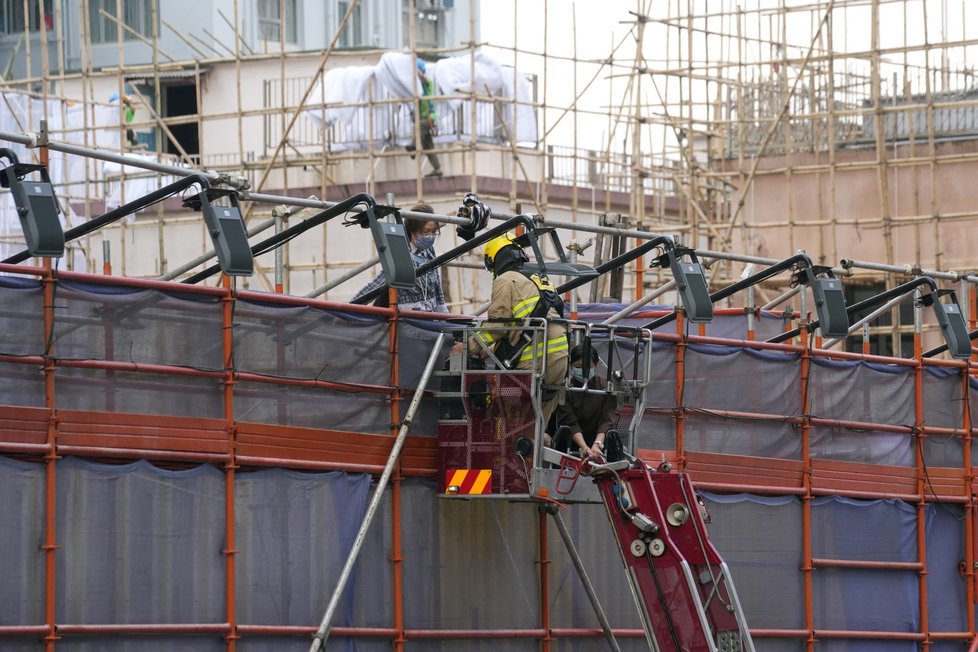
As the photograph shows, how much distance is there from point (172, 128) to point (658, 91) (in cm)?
1409

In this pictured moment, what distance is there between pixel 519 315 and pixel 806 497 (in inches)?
163

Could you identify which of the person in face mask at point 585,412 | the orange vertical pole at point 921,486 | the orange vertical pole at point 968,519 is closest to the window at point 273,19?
the orange vertical pole at point 968,519

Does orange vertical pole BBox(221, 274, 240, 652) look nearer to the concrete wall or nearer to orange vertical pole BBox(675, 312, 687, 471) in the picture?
orange vertical pole BBox(675, 312, 687, 471)

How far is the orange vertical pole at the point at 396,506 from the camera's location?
13.6 metres

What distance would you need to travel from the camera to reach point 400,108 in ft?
87.1

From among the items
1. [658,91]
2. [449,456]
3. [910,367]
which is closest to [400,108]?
[658,91]

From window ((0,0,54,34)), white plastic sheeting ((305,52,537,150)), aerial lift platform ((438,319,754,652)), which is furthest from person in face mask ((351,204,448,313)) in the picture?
window ((0,0,54,34))

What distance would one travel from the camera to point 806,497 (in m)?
16.3

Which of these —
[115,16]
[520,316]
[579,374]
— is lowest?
[579,374]

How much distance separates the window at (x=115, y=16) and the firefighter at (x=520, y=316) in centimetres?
3434

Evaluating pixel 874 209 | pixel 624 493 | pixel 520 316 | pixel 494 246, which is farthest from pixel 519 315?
pixel 874 209

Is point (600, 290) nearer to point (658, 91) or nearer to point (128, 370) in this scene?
point (128, 370)

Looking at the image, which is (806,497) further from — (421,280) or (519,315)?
(519,315)

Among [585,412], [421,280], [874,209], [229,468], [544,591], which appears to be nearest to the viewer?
[229,468]
